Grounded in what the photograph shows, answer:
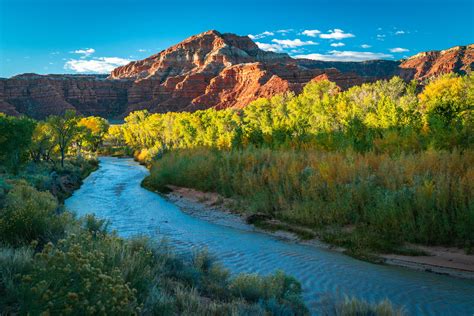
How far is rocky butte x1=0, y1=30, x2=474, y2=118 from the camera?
135800mm

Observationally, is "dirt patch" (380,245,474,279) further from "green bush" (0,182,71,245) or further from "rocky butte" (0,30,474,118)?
"rocky butte" (0,30,474,118)

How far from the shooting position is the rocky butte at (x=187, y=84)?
446 feet

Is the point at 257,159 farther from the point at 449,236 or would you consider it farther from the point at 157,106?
the point at 157,106

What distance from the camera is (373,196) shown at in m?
12.8

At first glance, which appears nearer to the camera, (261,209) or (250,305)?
(250,305)

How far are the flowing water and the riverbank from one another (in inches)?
13.1

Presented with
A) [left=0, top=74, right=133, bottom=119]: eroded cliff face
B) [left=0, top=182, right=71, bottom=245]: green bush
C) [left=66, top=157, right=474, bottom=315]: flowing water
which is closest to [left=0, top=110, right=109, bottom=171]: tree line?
[left=66, top=157, right=474, bottom=315]: flowing water

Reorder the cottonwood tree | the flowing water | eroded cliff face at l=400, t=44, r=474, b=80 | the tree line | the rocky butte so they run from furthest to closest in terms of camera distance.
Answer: eroded cliff face at l=400, t=44, r=474, b=80, the rocky butte, the cottonwood tree, the tree line, the flowing water

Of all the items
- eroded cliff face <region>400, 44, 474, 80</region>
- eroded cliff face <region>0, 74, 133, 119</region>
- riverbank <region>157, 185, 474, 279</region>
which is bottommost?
riverbank <region>157, 185, 474, 279</region>

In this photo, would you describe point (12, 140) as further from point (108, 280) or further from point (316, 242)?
point (108, 280)

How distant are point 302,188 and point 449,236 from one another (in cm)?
574

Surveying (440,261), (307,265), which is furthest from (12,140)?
(440,261)

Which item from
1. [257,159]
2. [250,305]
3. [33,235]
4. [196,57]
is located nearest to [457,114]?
[257,159]

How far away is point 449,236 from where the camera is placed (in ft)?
35.1
